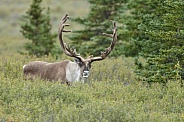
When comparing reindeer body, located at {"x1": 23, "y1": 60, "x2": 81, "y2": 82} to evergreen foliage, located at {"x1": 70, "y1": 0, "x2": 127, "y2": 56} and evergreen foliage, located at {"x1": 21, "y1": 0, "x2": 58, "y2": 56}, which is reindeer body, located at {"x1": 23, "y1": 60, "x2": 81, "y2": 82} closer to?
evergreen foliage, located at {"x1": 70, "y1": 0, "x2": 127, "y2": 56}

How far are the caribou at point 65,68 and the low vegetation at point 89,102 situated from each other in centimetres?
54

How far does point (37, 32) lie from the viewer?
23.2m

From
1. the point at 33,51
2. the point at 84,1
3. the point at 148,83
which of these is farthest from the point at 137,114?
the point at 84,1

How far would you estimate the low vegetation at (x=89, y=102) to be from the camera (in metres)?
9.03

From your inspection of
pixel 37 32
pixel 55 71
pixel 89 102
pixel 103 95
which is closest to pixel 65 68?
pixel 55 71

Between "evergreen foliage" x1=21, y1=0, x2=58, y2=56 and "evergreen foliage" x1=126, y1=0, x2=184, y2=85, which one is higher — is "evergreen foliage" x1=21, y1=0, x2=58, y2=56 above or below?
below

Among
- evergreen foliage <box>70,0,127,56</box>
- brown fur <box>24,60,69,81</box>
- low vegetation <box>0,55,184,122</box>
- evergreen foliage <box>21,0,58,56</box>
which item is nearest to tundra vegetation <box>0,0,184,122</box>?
low vegetation <box>0,55,184,122</box>

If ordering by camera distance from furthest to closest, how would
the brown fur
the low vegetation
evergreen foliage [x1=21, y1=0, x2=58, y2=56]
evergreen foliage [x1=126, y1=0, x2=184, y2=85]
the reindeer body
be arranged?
evergreen foliage [x1=21, y1=0, x2=58, y2=56] < the brown fur < the reindeer body < evergreen foliage [x1=126, y1=0, x2=184, y2=85] < the low vegetation

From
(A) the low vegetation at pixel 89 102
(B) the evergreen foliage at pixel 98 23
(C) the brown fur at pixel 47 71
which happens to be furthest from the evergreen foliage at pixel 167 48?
(B) the evergreen foliage at pixel 98 23

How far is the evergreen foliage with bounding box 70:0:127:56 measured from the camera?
20281 millimetres

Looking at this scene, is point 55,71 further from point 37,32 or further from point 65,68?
point 37,32

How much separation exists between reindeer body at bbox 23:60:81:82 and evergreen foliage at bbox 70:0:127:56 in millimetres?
6578

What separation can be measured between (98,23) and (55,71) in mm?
7619

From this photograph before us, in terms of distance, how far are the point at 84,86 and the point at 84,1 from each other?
146ft
